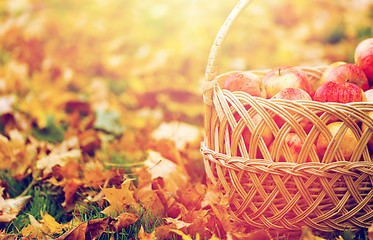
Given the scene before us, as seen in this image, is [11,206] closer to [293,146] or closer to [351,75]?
[293,146]

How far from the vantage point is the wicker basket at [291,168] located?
975 millimetres

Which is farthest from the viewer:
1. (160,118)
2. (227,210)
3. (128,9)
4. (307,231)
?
(128,9)

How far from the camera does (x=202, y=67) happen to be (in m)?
2.68

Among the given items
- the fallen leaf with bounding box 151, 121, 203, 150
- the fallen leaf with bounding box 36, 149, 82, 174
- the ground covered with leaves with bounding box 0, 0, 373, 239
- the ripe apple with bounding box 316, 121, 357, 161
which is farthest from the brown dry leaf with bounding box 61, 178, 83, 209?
the ripe apple with bounding box 316, 121, 357, 161

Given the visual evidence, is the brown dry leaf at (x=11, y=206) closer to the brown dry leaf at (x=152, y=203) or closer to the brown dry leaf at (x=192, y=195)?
the brown dry leaf at (x=152, y=203)

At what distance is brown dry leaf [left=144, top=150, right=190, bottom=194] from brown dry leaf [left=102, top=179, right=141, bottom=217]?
17cm

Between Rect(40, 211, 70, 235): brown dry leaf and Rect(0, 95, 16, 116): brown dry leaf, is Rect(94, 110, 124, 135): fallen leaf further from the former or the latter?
Rect(40, 211, 70, 235): brown dry leaf

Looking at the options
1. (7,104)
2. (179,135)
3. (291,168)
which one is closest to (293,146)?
(291,168)

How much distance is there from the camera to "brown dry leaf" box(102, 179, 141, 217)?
115cm

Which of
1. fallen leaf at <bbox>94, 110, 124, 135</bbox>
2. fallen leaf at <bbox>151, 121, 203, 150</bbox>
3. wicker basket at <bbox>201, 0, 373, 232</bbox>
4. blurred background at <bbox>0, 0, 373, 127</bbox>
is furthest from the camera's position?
blurred background at <bbox>0, 0, 373, 127</bbox>

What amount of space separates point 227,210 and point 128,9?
2.55 m

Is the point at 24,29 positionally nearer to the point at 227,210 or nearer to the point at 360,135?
the point at 227,210

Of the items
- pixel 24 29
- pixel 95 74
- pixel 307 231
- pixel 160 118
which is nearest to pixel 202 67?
pixel 160 118

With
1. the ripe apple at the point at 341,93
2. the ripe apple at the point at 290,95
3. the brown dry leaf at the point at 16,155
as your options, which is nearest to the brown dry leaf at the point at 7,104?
the brown dry leaf at the point at 16,155
